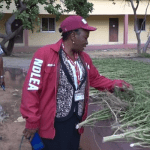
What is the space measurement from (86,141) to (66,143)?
3.39 ft

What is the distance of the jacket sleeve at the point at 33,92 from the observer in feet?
6.86

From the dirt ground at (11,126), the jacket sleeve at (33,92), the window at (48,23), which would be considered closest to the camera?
the jacket sleeve at (33,92)

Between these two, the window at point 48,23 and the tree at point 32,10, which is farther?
the window at point 48,23

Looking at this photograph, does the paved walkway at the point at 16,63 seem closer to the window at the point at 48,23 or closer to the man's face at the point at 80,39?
the window at the point at 48,23

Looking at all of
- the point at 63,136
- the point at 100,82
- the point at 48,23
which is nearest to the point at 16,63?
the point at 48,23

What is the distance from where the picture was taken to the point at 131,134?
6.34 feet

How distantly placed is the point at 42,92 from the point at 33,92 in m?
0.10

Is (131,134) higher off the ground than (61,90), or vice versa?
(61,90)

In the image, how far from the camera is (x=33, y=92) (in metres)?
2.11

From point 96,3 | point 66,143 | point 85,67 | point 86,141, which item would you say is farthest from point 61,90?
point 96,3

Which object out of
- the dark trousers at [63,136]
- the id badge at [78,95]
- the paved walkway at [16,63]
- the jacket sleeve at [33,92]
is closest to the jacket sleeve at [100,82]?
the id badge at [78,95]

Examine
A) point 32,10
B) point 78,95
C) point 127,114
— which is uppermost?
point 32,10

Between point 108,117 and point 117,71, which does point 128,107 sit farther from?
point 117,71

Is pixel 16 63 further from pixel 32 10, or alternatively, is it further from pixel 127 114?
pixel 127 114
